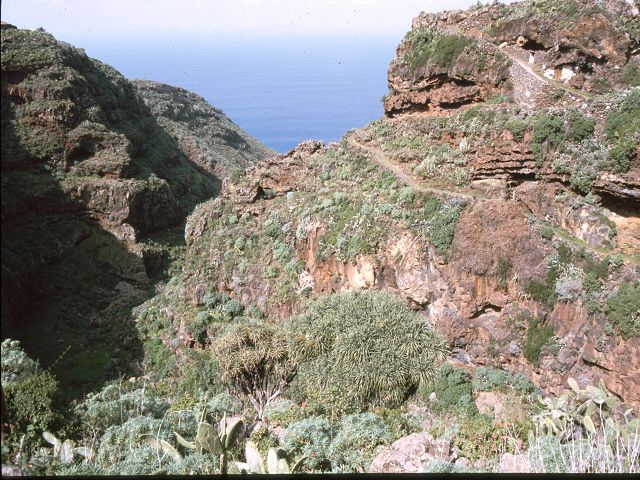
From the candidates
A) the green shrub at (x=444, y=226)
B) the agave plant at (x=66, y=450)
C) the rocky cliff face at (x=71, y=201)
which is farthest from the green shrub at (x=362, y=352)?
the rocky cliff face at (x=71, y=201)

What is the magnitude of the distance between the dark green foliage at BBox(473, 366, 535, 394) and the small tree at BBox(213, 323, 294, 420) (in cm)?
589

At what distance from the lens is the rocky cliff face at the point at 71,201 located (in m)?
27.8

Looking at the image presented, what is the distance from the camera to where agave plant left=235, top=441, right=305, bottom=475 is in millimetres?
7648

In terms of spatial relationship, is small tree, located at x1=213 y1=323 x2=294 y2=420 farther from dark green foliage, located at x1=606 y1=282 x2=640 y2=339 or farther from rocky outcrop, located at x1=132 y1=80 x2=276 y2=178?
rocky outcrop, located at x1=132 y1=80 x2=276 y2=178

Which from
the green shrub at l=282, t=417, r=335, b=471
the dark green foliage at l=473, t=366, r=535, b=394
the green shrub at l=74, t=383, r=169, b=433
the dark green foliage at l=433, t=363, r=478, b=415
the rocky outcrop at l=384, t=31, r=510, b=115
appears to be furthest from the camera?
the rocky outcrop at l=384, t=31, r=510, b=115

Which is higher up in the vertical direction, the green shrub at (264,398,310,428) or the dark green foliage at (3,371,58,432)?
the dark green foliage at (3,371,58,432)

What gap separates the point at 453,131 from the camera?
21.9 m

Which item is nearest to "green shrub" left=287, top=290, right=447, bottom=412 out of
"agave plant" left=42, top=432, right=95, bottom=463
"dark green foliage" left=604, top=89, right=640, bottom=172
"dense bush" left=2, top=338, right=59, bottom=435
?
"agave plant" left=42, top=432, right=95, bottom=463

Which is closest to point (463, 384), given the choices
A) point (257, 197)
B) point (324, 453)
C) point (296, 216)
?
point (324, 453)

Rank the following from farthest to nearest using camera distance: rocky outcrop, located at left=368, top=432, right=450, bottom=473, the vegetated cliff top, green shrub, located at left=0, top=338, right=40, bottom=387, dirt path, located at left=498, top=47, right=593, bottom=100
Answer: dirt path, located at left=498, top=47, right=593, bottom=100 → the vegetated cliff top → rocky outcrop, located at left=368, top=432, right=450, bottom=473 → green shrub, located at left=0, top=338, right=40, bottom=387

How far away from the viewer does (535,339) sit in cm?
1495

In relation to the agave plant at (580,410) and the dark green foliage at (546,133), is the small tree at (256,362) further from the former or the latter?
→ the dark green foliage at (546,133)

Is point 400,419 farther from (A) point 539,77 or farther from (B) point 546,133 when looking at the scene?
(A) point 539,77

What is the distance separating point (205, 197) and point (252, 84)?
136m
